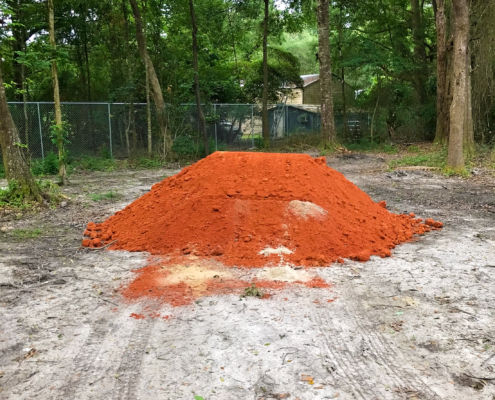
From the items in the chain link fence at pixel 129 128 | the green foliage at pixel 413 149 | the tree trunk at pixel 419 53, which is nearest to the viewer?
the chain link fence at pixel 129 128

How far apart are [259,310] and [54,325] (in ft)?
6.16

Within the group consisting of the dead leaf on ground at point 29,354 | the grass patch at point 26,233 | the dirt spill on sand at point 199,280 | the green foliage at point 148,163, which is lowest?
the dead leaf on ground at point 29,354

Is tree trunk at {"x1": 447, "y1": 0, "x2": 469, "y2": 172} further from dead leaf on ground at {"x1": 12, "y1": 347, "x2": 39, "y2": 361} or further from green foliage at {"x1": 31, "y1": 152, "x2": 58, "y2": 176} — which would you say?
green foliage at {"x1": 31, "y1": 152, "x2": 58, "y2": 176}

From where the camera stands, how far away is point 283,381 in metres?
3.08

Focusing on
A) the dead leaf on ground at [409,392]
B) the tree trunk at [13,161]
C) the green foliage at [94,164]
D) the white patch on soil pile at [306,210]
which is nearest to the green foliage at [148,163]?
the green foliage at [94,164]

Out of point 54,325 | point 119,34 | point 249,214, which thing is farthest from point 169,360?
point 119,34

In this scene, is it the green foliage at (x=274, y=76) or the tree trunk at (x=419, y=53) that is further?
the green foliage at (x=274, y=76)

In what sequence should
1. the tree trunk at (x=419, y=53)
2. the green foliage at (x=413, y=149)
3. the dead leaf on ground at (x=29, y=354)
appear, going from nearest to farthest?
the dead leaf on ground at (x=29, y=354), the green foliage at (x=413, y=149), the tree trunk at (x=419, y=53)

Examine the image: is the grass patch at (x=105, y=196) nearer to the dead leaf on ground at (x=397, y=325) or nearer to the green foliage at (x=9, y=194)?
the green foliage at (x=9, y=194)

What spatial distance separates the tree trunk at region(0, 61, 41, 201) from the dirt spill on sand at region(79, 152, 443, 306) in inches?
107

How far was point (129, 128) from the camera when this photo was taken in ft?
58.5

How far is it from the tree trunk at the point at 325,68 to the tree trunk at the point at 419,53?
596 centimetres

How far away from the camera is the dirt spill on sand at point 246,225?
527 cm

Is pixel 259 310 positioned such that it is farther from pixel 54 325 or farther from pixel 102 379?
pixel 54 325
